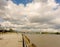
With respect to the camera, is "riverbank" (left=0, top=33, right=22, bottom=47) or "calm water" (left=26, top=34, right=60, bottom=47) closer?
"riverbank" (left=0, top=33, right=22, bottom=47)

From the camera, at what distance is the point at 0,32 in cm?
293

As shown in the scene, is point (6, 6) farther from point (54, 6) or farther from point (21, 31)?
point (54, 6)

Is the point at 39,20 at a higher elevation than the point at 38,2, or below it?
below

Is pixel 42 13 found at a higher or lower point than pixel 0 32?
higher

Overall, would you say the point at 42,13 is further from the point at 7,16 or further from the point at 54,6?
the point at 7,16

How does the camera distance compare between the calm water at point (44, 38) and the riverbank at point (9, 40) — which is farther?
the calm water at point (44, 38)

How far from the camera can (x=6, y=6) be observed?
113 inches

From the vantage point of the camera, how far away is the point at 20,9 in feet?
9.31

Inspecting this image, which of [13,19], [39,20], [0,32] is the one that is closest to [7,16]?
[13,19]

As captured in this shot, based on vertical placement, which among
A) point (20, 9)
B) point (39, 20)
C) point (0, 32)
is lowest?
point (0, 32)

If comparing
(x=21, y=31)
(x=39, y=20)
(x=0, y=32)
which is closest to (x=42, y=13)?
(x=39, y=20)

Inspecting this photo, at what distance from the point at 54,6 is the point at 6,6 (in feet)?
3.08

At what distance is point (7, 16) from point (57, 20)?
985 mm

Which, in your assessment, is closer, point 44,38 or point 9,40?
point 9,40
